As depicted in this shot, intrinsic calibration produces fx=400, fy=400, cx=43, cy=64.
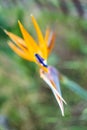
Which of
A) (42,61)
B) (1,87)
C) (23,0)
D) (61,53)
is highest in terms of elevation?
(42,61)

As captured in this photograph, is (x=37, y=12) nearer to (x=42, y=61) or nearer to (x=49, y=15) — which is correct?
(x=49, y=15)

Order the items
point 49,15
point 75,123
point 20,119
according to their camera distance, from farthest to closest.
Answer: point 49,15 < point 20,119 < point 75,123

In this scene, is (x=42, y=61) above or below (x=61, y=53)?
above

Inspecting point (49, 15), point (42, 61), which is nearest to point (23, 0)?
point (49, 15)

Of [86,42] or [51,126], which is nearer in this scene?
[51,126]

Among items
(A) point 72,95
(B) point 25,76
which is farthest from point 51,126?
(B) point 25,76

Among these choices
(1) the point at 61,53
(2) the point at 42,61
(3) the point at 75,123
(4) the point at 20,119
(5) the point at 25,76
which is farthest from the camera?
(1) the point at 61,53
